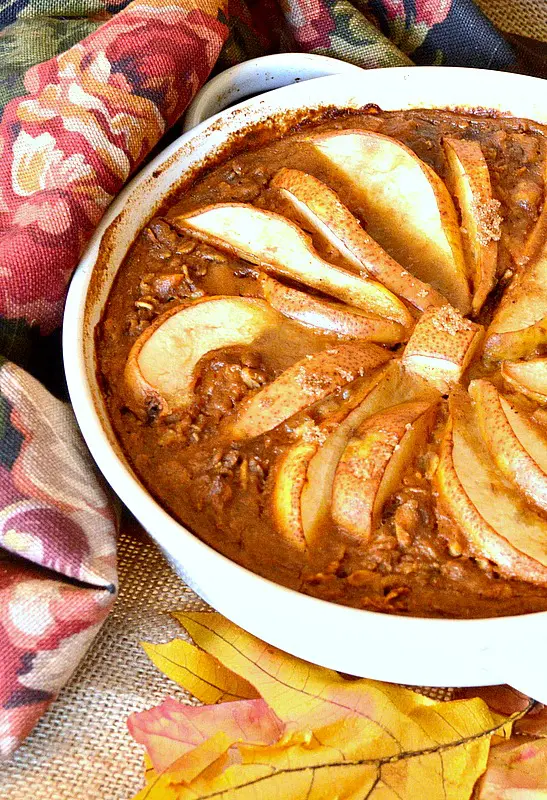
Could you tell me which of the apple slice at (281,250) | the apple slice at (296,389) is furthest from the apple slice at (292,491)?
the apple slice at (281,250)

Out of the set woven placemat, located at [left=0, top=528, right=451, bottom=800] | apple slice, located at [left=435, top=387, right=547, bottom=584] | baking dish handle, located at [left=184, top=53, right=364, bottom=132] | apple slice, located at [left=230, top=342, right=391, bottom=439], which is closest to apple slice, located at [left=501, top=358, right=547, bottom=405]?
apple slice, located at [left=435, top=387, right=547, bottom=584]

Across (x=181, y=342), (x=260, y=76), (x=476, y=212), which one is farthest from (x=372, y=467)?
(x=260, y=76)

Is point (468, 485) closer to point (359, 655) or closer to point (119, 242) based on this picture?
point (359, 655)

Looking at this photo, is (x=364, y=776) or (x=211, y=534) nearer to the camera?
(x=364, y=776)

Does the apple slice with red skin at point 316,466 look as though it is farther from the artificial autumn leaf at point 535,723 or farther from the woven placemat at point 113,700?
the artificial autumn leaf at point 535,723

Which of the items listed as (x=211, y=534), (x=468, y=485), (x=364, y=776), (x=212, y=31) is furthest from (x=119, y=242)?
(x=364, y=776)

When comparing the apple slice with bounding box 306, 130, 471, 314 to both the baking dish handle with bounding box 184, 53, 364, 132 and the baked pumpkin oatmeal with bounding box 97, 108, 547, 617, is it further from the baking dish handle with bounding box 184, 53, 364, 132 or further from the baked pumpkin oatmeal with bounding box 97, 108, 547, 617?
the baking dish handle with bounding box 184, 53, 364, 132

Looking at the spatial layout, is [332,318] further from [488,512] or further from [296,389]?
[488,512]
